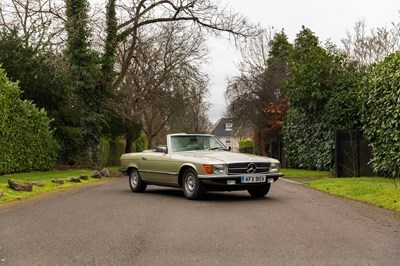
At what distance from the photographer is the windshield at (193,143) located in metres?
12.9

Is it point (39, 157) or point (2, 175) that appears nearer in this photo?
point (2, 175)

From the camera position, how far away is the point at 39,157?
22.1 metres

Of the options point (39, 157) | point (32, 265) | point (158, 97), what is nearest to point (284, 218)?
point (32, 265)

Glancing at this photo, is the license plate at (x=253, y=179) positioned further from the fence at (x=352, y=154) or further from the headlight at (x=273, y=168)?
the fence at (x=352, y=154)

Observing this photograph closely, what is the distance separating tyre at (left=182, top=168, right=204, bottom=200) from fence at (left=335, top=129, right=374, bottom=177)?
7812 mm

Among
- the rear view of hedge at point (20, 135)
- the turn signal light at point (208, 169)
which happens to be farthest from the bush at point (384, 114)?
the rear view of hedge at point (20, 135)

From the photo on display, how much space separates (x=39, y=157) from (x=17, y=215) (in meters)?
13.2

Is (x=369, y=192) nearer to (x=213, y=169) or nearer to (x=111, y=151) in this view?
(x=213, y=169)

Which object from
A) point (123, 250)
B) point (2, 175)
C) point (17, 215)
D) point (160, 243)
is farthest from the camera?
point (2, 175)

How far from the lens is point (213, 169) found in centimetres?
1100

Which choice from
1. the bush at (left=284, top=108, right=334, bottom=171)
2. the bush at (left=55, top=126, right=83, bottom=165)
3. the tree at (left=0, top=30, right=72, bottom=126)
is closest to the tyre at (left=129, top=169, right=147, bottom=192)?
the bush at (left=284, top=108, right=334, bottom=171)

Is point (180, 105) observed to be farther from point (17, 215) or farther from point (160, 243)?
point (160, 243)

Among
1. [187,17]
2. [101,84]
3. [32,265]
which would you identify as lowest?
[32,265]

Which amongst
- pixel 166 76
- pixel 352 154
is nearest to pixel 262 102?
pixel 166 76
